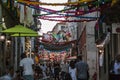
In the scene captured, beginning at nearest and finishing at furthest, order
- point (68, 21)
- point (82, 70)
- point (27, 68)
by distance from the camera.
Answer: point (27, 68)
point (82, 70)
point (68, 21)

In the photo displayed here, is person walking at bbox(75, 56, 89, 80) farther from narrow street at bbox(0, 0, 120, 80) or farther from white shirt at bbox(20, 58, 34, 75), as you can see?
Result: white shirt at bbox(20, 58, 34, 75)

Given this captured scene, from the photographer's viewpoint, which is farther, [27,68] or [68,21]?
[68,21]

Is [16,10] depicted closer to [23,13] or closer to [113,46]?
[23,13]

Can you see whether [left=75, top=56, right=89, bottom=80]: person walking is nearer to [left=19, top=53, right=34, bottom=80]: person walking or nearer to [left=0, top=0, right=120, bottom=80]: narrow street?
[left=0, top=0, right=120, bottom=80]: narrow street

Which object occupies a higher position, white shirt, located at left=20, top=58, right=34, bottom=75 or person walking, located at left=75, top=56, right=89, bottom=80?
white shirt, located at left=20, top=58, right=34, bottom=75

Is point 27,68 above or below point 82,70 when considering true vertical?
above

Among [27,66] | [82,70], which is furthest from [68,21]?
[27,66]

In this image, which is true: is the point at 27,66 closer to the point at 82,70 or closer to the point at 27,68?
the point at 27,68

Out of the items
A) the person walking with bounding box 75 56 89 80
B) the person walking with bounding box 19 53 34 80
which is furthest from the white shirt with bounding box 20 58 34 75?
the person walking with bounding box 75 56 89 80

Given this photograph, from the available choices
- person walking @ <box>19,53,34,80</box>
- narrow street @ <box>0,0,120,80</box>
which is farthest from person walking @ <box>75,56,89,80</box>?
person walking @ <box>19,53,34,80</box>

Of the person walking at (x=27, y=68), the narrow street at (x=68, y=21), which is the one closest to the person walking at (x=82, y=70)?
the narrow street at (x=68, y=21)

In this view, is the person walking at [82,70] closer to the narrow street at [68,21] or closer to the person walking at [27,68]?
the narrow street at [68,21]

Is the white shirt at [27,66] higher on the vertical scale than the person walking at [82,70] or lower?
higher

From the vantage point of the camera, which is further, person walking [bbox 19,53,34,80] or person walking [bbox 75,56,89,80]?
person walking [bbox 75,56,89,80]
